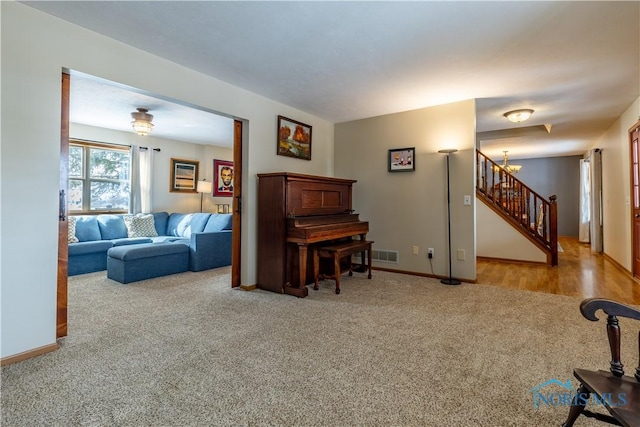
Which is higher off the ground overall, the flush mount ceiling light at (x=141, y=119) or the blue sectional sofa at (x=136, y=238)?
the flush mount ceiling light at (x=141, y=119)

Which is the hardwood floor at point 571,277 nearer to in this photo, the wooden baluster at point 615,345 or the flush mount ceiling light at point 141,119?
the wooden baluster at point 615,345

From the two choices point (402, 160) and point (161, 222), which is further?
point (161, 222)

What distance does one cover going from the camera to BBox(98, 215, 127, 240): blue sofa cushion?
5051 mm

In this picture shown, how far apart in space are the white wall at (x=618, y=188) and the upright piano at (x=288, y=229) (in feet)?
13.4

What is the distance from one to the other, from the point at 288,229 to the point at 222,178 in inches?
171

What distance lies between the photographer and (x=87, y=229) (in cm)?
482

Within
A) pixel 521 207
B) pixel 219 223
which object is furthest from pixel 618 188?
pixel 219 223

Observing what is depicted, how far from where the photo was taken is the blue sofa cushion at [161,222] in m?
5.85

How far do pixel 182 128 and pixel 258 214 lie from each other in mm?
2848

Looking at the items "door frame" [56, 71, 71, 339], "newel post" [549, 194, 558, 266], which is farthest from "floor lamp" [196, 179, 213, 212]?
"newel post" [549, 194, 558, 266]

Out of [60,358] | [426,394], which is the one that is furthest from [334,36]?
[60,358]

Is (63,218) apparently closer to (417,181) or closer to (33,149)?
(33,149)
